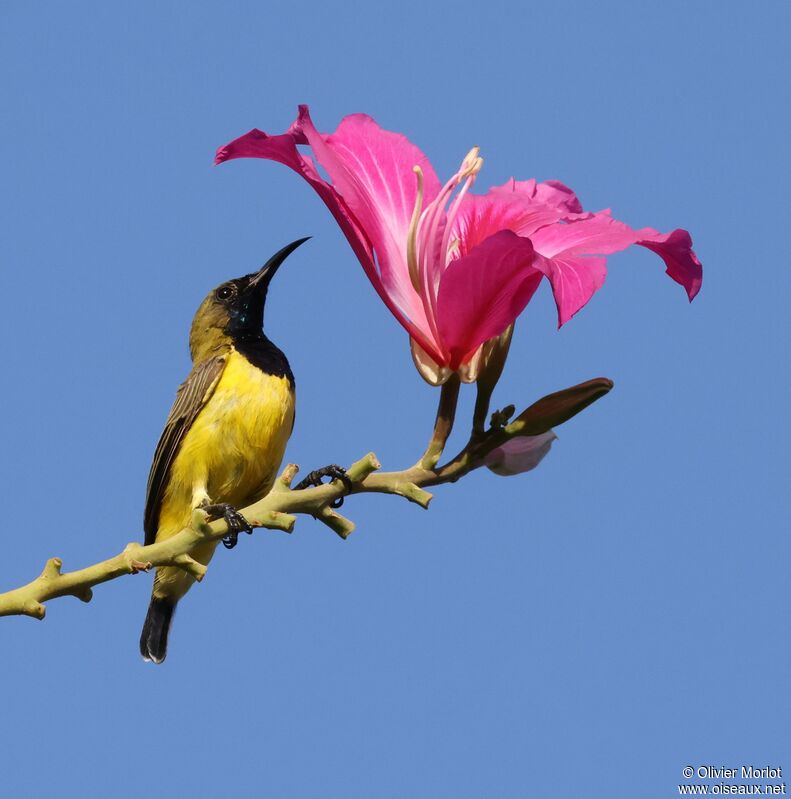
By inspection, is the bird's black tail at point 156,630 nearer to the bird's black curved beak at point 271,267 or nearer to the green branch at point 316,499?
the bird's black curved beak at point 271,267

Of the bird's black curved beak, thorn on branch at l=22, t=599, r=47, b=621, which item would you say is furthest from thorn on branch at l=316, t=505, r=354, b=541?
the bird's black curved beak

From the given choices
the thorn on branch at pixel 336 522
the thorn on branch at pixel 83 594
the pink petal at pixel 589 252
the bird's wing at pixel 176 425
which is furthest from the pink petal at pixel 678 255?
the bird's wing at pixel 176 425

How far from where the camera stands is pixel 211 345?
5.91m

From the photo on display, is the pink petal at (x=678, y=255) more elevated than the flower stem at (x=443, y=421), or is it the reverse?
the pink petal at (x=678, y=255)

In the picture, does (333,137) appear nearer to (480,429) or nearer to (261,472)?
(480,429)

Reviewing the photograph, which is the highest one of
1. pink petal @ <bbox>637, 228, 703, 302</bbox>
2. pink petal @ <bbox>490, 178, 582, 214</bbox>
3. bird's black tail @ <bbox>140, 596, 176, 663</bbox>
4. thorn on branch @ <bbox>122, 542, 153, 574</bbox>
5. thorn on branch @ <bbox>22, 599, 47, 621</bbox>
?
pink petal @ <bbox>490, 178, 582, 214</bbox>

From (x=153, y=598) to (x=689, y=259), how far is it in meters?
3.52

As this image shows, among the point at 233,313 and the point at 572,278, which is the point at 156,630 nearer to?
the point at 233,313

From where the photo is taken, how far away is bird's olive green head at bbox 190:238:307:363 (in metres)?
5.84

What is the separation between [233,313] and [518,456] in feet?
10.0

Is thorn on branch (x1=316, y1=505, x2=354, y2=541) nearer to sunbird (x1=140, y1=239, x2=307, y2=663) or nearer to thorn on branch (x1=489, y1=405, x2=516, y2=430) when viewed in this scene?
thorn on branch (x1=489, y1=405, x2=516, y2=430)

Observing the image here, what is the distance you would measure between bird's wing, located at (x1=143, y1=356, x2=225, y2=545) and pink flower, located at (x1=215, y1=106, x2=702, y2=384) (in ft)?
7.57

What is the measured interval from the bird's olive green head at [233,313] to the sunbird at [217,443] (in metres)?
0.02

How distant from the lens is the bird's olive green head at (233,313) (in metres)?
5.84
